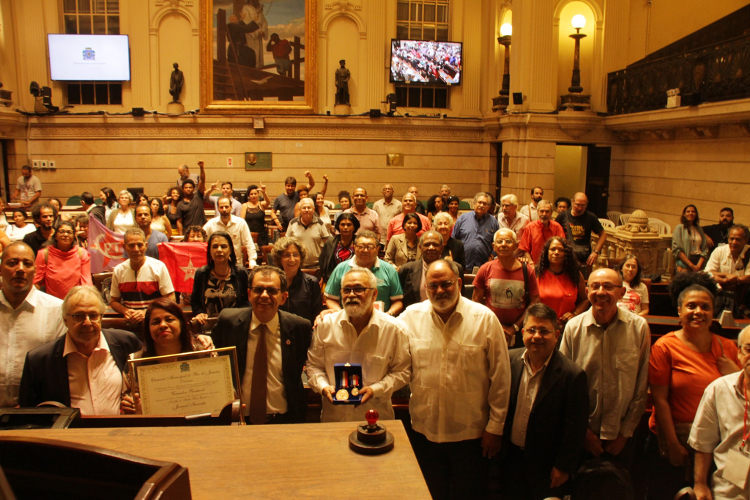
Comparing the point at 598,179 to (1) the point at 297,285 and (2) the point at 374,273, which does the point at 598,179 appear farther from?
(1) the point at 297,285

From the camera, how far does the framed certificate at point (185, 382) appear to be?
291 cm

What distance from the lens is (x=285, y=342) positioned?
346cm

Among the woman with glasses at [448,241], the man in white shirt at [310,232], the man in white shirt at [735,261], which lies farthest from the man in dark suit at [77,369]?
the man in white shirt at [735,261]

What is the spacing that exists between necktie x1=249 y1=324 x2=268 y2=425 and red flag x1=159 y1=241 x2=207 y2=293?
3.31 metres

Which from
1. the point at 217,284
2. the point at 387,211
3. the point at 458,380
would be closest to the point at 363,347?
the point at 458,380

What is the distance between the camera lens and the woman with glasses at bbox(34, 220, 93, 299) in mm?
5523

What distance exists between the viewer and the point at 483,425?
11.1ft

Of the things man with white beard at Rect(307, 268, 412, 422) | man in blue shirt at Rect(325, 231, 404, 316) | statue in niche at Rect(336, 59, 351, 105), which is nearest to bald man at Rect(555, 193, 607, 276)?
man in blue shirt at Rect(325, 231, 404, 316)

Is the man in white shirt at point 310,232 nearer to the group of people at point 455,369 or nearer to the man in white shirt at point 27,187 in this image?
the group of people at point 455,369

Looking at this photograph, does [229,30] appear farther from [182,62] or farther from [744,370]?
[744,370]

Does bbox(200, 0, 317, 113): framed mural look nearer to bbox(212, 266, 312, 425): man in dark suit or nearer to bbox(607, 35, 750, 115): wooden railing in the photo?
bbox(607, 35, 750, 115): wooden railing

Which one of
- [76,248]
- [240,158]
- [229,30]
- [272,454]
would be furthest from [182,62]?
[272,454]

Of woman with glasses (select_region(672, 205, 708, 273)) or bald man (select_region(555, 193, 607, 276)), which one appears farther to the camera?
woman with glasses (select_region(672, 205, 708, 273))

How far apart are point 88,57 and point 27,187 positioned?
3.95 metres
